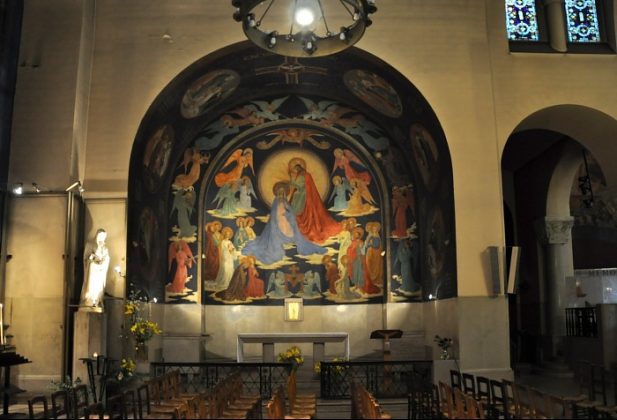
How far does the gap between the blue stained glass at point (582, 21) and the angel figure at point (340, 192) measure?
701cm

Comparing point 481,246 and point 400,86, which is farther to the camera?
point 400,86

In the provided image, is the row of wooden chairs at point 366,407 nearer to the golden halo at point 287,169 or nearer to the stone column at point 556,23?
the golden halo at point 287,169

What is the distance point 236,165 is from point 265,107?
1.85 metres

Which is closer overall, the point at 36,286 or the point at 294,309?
the point at 36,286

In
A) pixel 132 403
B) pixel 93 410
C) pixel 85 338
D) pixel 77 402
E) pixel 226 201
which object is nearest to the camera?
pixel 93 410

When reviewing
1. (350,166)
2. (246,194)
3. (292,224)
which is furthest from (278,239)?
(350,166)

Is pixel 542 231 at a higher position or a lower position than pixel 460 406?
higher

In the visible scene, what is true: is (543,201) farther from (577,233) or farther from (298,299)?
(298,299)

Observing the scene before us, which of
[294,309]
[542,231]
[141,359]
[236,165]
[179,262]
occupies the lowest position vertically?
[141,359]

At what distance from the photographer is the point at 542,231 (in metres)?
20.5

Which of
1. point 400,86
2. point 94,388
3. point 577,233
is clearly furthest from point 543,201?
point 94,388

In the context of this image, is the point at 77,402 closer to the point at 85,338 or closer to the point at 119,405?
the point at 119,405

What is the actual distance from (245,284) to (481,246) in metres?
6.93

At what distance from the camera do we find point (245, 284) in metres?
19.1
